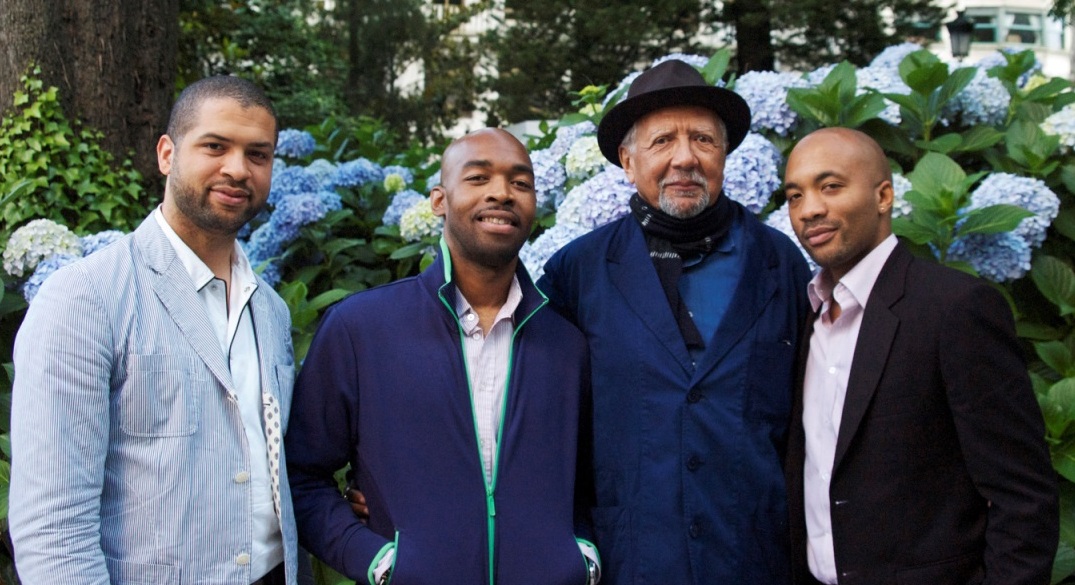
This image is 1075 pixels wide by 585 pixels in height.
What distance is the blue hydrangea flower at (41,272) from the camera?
3562mm

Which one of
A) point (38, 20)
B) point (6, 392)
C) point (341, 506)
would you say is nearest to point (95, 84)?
point (38, 20)

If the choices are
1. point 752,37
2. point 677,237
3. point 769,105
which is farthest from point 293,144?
point 752,37

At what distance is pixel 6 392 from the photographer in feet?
11.1

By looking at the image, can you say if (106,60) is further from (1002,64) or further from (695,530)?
(1002,64)

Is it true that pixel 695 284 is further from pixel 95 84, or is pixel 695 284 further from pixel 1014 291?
pixel 95 84

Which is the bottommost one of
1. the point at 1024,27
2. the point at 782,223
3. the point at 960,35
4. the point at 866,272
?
the point at 866,272

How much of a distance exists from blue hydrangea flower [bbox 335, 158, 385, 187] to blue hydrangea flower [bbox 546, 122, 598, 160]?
90 cm

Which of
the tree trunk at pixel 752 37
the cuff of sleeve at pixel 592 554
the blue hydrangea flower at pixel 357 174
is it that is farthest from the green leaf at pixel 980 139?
the tree trunk at pixel 752 37

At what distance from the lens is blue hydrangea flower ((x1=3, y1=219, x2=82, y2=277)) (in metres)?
3.63

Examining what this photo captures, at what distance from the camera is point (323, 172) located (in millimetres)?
4691

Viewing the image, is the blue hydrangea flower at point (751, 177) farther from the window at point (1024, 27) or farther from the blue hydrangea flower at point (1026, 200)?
the window at point (1024, 27)

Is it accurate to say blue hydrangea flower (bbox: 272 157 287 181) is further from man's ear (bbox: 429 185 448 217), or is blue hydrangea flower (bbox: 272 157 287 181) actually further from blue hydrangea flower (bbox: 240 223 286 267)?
man's ear (bbox: 429 185 448 217)

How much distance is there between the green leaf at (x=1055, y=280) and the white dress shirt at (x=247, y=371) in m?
2.71

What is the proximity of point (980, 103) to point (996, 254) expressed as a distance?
36.7 inches
